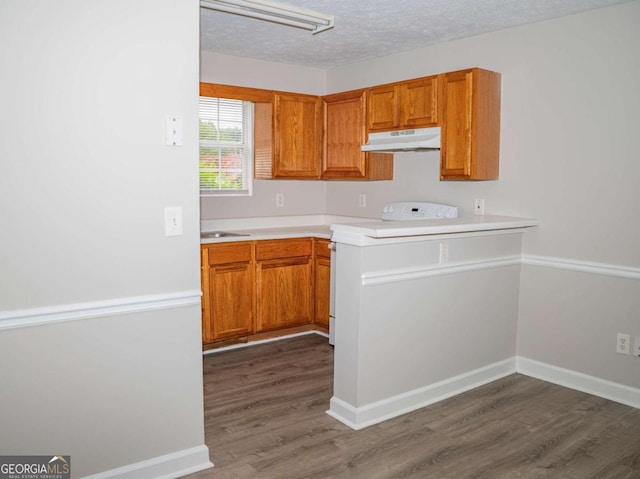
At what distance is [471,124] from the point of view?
3.68 metres

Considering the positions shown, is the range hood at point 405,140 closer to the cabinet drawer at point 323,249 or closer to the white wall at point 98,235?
the cabinet drawer at point 323,249

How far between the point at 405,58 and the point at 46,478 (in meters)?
3.83

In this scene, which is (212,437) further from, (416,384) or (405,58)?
(405,58)

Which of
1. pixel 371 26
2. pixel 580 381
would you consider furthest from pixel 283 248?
pixel 580 381

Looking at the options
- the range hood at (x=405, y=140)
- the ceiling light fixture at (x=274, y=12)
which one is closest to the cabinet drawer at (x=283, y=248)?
the range hood at (x=405, y=140)

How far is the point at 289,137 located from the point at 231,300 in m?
1.53

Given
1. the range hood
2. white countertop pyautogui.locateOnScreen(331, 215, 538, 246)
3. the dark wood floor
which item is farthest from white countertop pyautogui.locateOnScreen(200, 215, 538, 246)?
the dark wood floor

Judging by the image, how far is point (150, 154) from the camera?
2291mm

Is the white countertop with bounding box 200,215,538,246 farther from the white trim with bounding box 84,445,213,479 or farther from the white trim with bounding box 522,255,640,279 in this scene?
the white trim with bounding box 84,445,213,479

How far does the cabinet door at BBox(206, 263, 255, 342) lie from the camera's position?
419cm

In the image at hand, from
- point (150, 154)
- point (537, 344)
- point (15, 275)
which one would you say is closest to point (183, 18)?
point (150, 154)

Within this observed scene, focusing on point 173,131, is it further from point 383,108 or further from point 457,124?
point 383,108

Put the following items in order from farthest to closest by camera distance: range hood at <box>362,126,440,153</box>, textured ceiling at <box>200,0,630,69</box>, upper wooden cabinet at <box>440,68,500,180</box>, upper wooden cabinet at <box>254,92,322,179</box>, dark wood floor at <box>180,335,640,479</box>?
upper wooden cabinet at <box>254,92,322,179</box> < range hood at <box>362,126,440,153</box> < upper wooden cabinet at <box>440,68,500,180</box> < textured ceiling at <box>200,0,630,69</box> < dark wood floor at <box>180,335,640,479</box>

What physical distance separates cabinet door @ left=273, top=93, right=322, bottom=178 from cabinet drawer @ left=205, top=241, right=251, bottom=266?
820 millimetres
